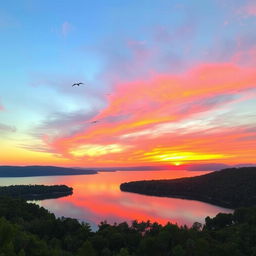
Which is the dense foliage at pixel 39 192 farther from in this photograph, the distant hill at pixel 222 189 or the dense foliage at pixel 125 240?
the dense foliage at pixel 125 240

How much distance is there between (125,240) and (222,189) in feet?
428

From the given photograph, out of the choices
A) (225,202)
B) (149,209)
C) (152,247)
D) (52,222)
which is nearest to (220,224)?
(152,247)

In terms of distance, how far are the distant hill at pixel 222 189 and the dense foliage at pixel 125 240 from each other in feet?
271

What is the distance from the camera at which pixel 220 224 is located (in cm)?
6381

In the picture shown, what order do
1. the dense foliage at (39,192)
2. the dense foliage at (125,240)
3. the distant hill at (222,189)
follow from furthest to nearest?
the dense foliage at (39,192), the distant hill at (222,189), the dense foliage at (125,240)

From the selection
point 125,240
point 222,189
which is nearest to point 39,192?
point 222,189

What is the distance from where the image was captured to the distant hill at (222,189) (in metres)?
142

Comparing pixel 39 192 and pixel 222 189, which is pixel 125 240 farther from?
pixel 39 192

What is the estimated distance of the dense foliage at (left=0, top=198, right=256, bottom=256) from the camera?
34.4m

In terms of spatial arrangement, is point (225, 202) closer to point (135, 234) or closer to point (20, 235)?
point (135, 234)

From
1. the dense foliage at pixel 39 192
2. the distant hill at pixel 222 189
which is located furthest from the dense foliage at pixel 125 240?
the dense foliage at pixel 39 192

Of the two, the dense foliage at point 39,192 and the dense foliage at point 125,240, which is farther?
the dense foliage at point 39,192

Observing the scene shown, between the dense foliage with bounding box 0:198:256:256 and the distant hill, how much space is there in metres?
82.5

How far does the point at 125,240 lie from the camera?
4491cm
